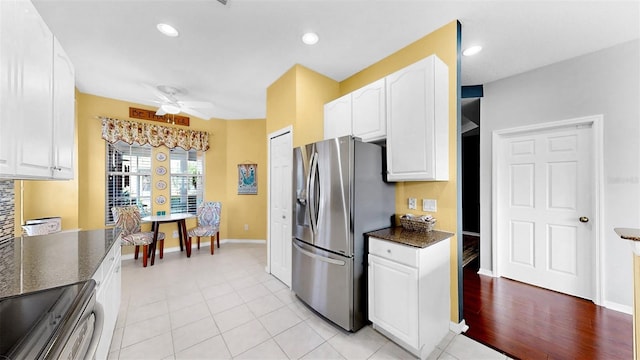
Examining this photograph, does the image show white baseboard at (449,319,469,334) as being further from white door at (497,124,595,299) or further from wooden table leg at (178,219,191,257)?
wooden table leg at (178,219,191,257)

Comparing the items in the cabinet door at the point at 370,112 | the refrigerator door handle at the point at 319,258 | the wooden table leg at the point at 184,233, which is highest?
the cabinet door at the point at 370,112

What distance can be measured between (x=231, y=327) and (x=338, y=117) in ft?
7.79

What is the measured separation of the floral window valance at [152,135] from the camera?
3673mm

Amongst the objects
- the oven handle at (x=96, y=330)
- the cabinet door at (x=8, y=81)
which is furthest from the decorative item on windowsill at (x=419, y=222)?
the cabinet door at (x=8, y=81)

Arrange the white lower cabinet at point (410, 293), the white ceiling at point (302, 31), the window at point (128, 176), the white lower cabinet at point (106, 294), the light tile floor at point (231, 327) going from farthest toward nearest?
1. the window at point (128, 176)
2. the white ceiling at point (302, 31)
3. the light tile floor at point (231, 327)
4. the white lower cabinet at point (410, 293)
5. the white lower cabinet at point (106, 294)

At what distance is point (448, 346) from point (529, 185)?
2.29 meters

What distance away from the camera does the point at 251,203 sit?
5.06m

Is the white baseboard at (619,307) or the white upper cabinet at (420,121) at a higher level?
the white upper cabinet at (420,121)

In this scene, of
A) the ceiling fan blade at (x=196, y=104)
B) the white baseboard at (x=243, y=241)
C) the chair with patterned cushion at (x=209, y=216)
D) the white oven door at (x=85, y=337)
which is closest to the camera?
the white oven door at (x=85, y=337)

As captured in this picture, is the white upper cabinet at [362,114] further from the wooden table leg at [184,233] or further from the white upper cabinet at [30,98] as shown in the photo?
the wooden table leg at [184,233]

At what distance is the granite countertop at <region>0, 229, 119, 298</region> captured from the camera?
1050 millimetres

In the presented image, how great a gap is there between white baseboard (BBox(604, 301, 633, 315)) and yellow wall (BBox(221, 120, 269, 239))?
4.93 meters

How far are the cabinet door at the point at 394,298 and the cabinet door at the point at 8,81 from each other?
86.9 inches

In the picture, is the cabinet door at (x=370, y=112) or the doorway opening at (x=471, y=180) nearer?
the cabinet door at (x=370, y=112)
